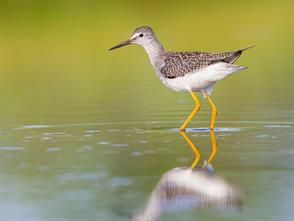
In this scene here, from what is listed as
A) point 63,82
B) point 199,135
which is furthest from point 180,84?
point 63,82

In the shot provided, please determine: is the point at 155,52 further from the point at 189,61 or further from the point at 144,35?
the point at 189,61

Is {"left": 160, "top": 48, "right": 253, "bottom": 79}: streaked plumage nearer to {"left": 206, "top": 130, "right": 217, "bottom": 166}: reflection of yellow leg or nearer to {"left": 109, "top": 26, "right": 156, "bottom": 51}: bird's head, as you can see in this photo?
{"left": 109, "top": 26, "right": 156, "bottom": 51}: bird's head

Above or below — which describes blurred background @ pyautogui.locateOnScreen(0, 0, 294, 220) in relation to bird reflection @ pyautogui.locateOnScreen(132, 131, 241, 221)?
above

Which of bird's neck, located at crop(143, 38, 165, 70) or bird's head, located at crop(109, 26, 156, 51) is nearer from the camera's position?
bird's neck, located at crop(143, 38, 165, 70)

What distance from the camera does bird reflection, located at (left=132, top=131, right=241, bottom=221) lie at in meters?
7.37

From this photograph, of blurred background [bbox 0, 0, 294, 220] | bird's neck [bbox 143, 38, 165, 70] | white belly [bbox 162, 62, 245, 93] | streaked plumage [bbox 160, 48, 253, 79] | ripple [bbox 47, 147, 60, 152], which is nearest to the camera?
blurred background [bbox 0, 0, 294, 220]

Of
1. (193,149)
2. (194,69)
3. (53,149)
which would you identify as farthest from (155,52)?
(53,149)

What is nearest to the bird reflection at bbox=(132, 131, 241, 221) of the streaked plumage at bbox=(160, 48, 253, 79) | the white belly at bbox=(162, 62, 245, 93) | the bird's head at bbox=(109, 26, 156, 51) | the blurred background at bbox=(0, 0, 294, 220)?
the blurred background at bbox=(0, 0, 294, 220)

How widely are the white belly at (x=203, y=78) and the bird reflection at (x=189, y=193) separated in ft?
7.83

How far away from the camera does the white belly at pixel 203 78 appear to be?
10969 millimetres

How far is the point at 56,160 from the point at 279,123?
324 cm

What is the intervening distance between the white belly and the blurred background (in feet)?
1.65

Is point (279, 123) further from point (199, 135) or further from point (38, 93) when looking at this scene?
point (38, 93)

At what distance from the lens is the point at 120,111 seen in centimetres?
1255
